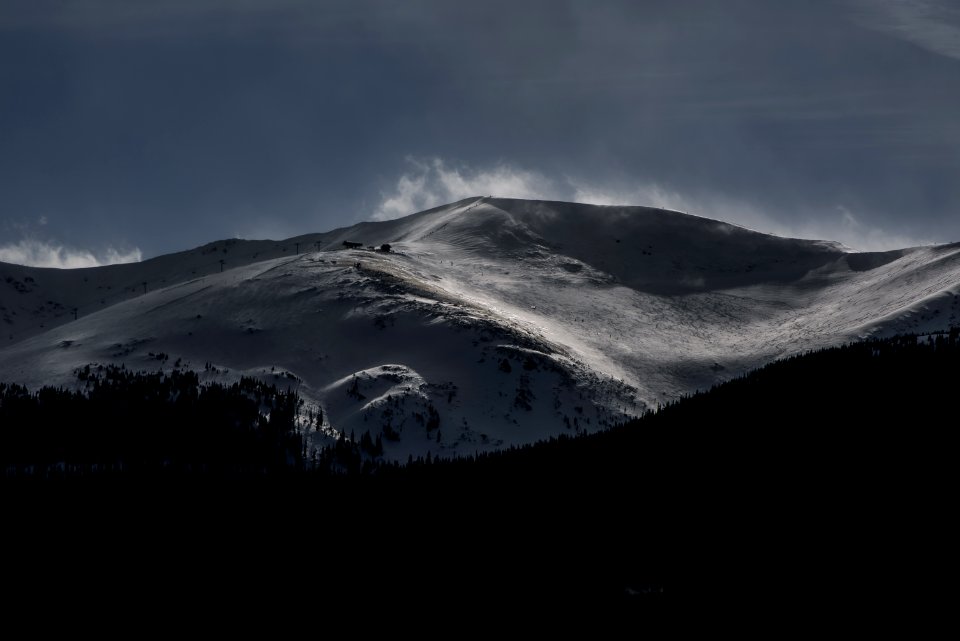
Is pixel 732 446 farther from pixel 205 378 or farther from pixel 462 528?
pixel 205 378

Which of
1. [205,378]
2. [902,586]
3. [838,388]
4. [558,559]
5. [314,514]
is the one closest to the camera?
[902,586]

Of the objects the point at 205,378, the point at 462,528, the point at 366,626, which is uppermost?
the point at 205,378

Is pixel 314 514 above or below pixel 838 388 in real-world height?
below

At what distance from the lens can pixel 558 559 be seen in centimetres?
10419

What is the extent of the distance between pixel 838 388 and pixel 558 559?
5585 centimetres

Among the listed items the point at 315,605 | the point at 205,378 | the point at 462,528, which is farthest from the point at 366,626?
the point at 205,378

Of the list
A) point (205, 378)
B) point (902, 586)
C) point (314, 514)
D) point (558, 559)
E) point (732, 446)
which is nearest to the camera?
point (902, 586)

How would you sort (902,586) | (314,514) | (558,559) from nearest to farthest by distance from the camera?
(902,586)
(558,559)
(314,514)

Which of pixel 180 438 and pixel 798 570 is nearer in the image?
pixel 798 570

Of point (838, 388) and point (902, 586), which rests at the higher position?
point (838, 388)

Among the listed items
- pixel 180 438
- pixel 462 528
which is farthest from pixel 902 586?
pixel 180 438

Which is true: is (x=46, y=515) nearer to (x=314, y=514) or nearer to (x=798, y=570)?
(x=314, y=514)

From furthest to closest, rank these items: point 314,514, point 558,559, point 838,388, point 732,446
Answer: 1. point 838,388
2. point 732,446
3. point 314,514
4. point 558,559

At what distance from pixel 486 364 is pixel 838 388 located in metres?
59.3
